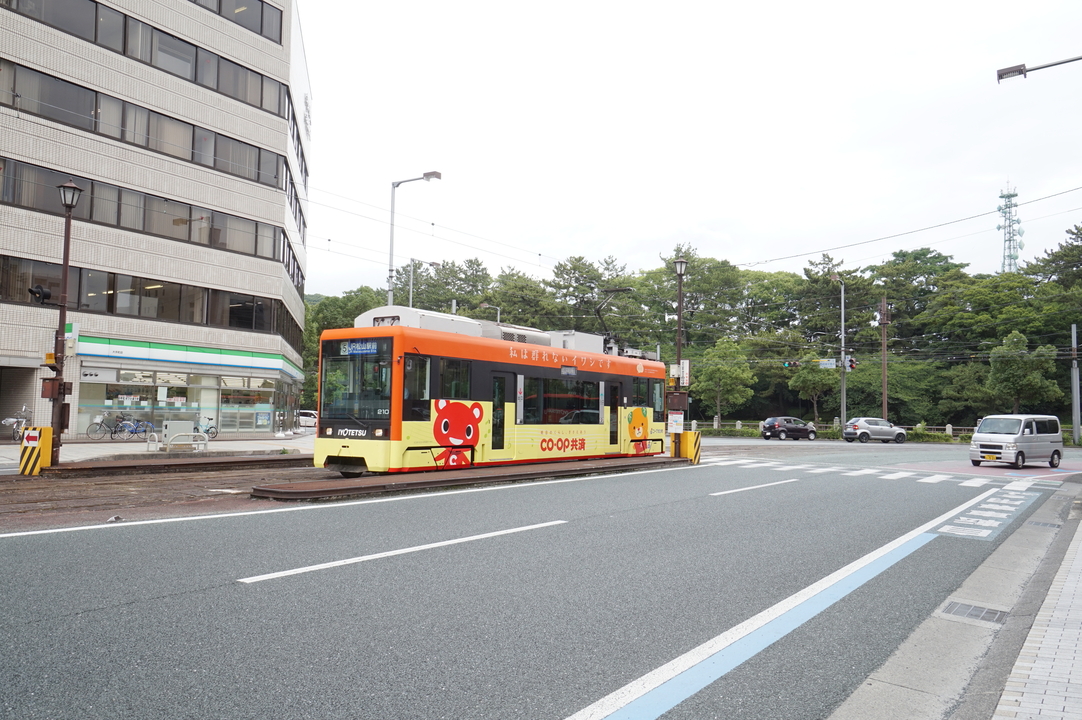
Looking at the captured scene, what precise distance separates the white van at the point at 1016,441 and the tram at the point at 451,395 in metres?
13.2

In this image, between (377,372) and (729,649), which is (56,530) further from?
(729,649)

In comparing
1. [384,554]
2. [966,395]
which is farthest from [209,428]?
[966,395]

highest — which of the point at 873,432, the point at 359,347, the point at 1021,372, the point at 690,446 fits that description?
the point at 1021,372

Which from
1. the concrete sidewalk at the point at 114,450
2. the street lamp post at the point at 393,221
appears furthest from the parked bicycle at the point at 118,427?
the street lamp post at the point at 393,221

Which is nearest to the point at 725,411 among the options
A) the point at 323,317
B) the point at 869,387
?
the point at 869,387

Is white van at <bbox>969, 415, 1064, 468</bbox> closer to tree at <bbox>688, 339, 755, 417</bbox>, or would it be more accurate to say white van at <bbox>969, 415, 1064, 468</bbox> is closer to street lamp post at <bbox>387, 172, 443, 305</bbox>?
street lamp post at <bbox>387, 172, 443, 305</bbox>

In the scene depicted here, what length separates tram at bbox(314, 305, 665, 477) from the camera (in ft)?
45.0

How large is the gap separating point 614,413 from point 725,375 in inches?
1538

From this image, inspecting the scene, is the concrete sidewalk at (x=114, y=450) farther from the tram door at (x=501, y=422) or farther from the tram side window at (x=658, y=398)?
the tram side window at (x=658, y=398)

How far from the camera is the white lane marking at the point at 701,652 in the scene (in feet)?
11.9

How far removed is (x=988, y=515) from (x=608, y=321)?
51919 millimetres

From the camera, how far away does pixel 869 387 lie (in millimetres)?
59031

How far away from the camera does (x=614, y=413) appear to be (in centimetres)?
2039

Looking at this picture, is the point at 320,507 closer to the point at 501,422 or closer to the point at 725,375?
the point at 501,422
